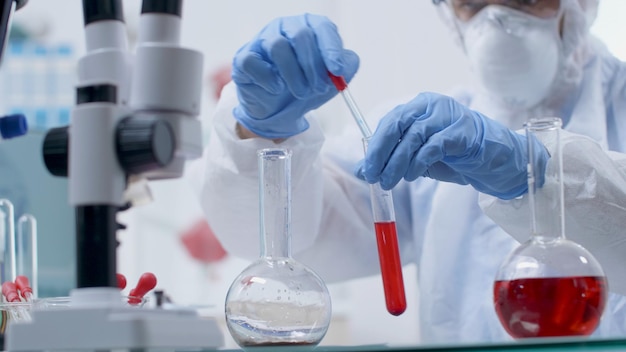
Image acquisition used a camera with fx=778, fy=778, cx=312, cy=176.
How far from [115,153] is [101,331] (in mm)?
138

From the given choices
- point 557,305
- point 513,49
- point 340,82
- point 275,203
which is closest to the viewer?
point 557,305

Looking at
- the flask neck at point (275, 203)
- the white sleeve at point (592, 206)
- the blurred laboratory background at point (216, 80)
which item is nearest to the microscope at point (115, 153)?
the flask neck at point (275, 203)

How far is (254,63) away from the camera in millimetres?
1181

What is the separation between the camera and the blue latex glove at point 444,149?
104cm

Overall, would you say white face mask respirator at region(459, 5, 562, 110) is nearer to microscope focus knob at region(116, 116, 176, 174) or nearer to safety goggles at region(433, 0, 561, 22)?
safety goggles at region(433, 0, 561, 22)

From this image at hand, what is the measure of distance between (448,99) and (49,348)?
2.28 feet

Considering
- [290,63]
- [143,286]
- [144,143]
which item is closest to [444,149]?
[290,63]

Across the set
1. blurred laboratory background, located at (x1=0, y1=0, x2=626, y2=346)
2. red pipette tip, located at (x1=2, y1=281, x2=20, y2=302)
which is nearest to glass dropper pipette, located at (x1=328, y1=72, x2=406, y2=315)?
red pipette tip, located at (x1=2, y1=281, x2=20, y2=302)

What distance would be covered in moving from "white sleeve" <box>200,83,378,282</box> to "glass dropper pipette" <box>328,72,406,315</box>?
0.40m

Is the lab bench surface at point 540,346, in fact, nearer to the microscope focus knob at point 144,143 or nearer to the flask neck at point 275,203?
the microscope focus knob at point 144,143

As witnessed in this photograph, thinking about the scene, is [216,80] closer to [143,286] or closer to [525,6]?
[525,6]

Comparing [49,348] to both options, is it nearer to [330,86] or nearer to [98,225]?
[98,225]

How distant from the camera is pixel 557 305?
0.78 m

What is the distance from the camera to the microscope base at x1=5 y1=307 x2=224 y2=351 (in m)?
0.57
